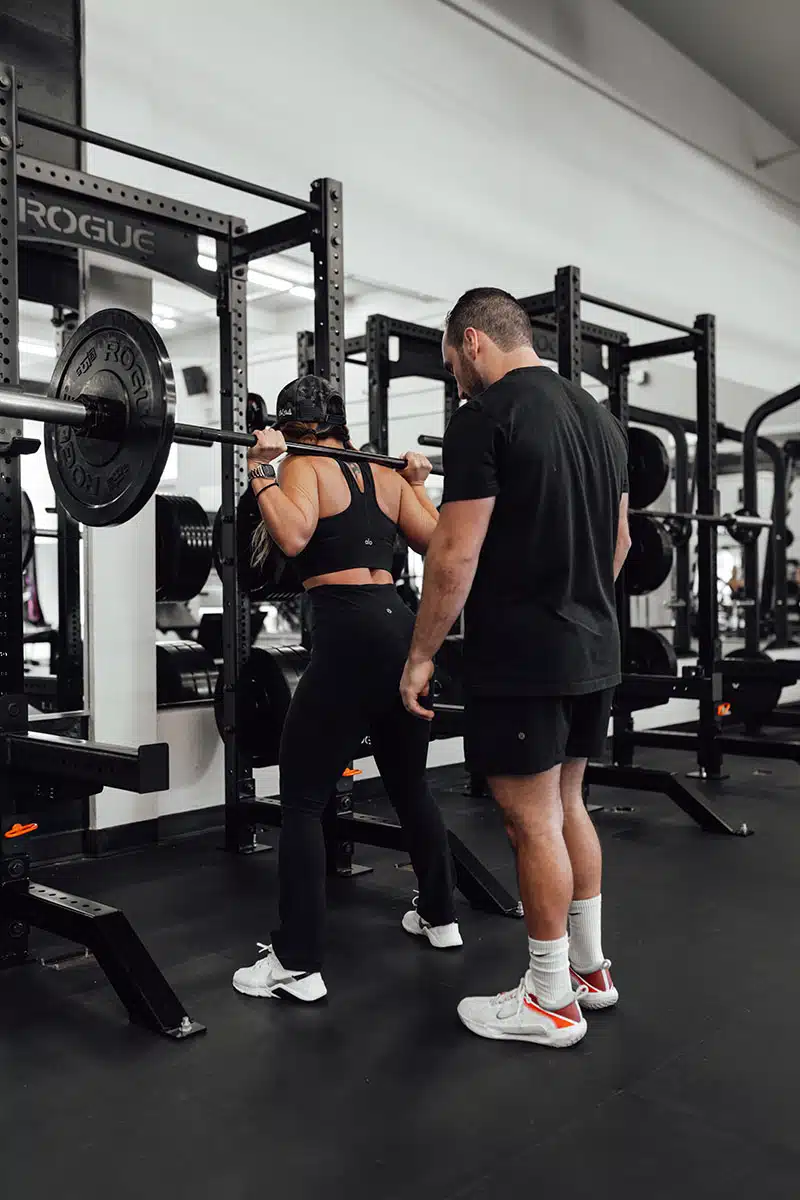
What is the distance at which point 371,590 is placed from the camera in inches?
103

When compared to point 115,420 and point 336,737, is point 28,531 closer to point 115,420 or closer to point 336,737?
point 115,420

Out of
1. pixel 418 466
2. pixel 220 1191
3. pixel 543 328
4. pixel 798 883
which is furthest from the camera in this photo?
pixel 543 328

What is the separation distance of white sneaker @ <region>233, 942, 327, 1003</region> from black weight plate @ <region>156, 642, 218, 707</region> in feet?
6.24

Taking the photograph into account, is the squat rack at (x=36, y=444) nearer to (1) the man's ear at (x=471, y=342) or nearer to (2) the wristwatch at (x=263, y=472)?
(2) the wristwatch at (x=263, y=472)

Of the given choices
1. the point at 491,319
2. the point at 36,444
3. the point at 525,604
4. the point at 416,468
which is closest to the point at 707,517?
the point at 416,468

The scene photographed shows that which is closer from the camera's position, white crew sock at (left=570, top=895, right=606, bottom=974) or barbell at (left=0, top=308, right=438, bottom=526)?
barbell at (left=0, top=308, right=438, bottom=526)

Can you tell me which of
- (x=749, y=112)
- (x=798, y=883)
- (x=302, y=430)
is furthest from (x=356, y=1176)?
(x=749, y=112)

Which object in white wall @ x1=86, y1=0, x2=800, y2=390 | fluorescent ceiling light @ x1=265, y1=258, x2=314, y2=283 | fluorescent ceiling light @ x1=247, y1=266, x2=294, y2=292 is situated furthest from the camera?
fluorescent ceiling light @ x1=247, y1=266, x2=294, y2=292

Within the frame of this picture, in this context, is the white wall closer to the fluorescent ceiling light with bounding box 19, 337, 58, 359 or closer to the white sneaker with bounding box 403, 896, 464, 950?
the white sneaker with bounding box 403, 896, 464, 950

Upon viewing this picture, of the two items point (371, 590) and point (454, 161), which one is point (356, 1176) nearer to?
point (371, 590)

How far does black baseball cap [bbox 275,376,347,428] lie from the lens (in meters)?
2.67

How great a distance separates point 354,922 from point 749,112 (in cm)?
696

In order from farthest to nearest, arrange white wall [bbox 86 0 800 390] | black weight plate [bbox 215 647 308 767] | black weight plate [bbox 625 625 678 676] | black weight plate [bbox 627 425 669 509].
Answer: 1. black weight plate [bbox 625 625 678 676]
2. black weight plate [bbox 627 425 669 509]
3. white wall [bbox 86 0 800 390]
4. black weight plate [bbox 215 647 308 767]

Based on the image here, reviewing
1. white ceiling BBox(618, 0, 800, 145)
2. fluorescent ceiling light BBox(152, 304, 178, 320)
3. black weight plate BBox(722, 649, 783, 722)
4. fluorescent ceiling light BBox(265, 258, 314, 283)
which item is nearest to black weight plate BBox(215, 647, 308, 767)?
fluorescent ceiling light BBox(265, 258, 314, 283)
